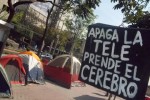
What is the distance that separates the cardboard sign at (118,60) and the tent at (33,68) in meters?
13.0

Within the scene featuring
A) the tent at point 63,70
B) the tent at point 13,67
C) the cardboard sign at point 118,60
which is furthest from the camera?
the tent at point 63,70

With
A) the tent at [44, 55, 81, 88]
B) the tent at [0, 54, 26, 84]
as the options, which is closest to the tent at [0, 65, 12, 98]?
the tent at [0, 54, 26, 84]

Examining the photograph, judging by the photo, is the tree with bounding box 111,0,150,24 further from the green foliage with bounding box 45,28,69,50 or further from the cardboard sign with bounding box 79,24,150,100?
the green foliage with bounding box 45,28,69,50

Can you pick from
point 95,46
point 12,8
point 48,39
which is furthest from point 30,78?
point 48,39

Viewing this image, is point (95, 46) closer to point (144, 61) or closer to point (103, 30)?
point (103, 30)

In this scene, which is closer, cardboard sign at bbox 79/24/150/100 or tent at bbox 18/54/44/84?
cardboard sign at bbox 79/24/150/100

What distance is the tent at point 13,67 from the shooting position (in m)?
14.9

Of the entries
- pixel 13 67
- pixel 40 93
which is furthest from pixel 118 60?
pixel 13 67

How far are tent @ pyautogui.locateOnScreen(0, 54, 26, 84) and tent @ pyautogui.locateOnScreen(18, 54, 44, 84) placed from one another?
97cm

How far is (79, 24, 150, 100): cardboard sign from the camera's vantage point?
3.28 meters

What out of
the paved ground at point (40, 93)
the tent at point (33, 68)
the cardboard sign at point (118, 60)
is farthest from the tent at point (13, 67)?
the cardboard sign at point (118, 60)

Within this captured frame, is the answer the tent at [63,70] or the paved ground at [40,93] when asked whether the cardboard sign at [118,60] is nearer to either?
the paved ground at [40,93]

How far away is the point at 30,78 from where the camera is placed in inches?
662

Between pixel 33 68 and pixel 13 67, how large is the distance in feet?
6.42
